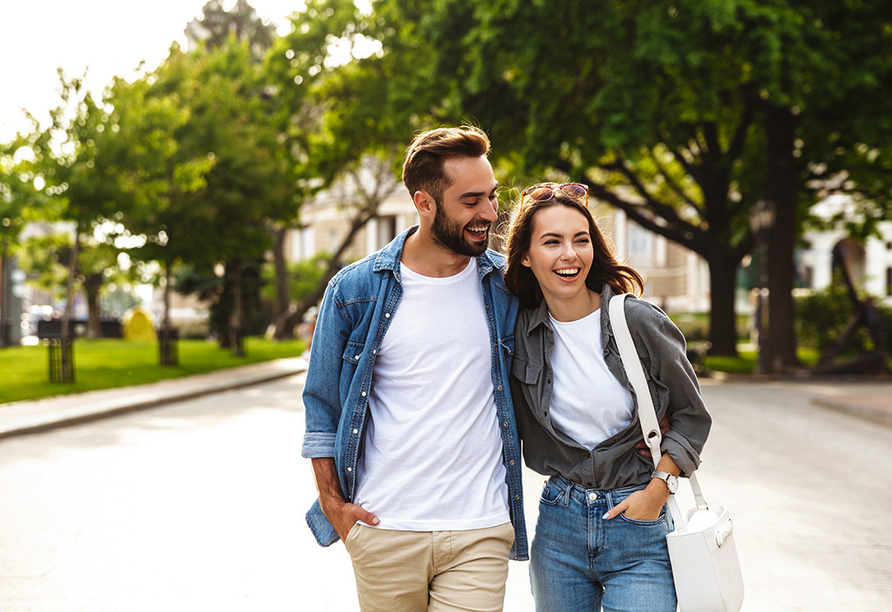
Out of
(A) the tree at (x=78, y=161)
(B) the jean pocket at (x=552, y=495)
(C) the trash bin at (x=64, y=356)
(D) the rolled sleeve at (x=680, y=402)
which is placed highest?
(A) the tree at (x=78, y=161)

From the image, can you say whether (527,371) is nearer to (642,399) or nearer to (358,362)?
(642,399)

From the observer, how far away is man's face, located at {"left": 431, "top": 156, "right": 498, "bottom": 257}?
276 centimetres

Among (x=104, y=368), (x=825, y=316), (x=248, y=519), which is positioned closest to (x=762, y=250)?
(x=825, y=316)

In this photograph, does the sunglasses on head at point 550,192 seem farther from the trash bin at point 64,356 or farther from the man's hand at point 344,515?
the trash bin at point 64,356

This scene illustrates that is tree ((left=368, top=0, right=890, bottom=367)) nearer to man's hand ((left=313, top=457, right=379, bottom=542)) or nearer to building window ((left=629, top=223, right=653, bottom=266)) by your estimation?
man's hand ((left=313, top=457, right=379, bottom=542))

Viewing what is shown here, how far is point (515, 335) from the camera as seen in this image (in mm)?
2910

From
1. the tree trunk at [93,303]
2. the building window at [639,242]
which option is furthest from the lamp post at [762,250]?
the building window at [639,242]

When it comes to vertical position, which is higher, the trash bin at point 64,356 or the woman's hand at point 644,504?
the woman's hand at point 644,504

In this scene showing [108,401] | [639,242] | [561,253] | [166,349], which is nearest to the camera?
[561,253]

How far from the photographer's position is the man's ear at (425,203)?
2.81 metres

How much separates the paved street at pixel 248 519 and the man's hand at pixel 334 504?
1.97 meters

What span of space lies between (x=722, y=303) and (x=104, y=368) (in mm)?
15220

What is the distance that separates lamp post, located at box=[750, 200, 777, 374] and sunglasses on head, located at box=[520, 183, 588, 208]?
1794cm

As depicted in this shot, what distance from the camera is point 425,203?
282 cm
